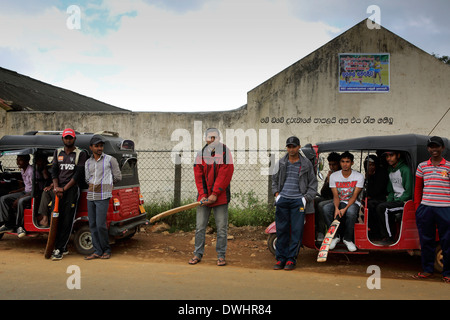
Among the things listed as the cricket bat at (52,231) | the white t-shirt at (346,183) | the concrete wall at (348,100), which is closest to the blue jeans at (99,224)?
the cricket bat at (52,231)

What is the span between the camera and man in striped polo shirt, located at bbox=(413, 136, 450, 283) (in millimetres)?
5133

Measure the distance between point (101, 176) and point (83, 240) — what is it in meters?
1.21

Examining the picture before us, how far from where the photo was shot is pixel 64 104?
17.2 m

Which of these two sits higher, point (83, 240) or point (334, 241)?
point (334, 241)

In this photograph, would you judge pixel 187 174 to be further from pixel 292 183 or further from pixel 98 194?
pixel 292 183

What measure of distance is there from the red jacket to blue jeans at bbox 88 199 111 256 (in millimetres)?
1606

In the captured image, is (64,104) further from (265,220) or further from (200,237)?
(200,237)

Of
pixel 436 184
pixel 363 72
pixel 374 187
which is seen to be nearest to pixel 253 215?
pixel 374 187

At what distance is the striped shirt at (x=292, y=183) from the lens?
5.75 meters

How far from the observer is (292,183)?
5785 mm

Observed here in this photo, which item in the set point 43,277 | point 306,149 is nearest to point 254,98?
point 306,149

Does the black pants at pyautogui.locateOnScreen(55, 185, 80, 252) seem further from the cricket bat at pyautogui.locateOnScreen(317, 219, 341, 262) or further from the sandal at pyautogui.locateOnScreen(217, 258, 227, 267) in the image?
the cricket bat at pyautogui.locateOnScreen(317, 219, 341, 262)

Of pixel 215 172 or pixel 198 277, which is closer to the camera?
pixel 198 277

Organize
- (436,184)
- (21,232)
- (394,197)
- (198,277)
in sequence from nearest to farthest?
(198,277) < (436,184) < (394,197) < (21,232)
